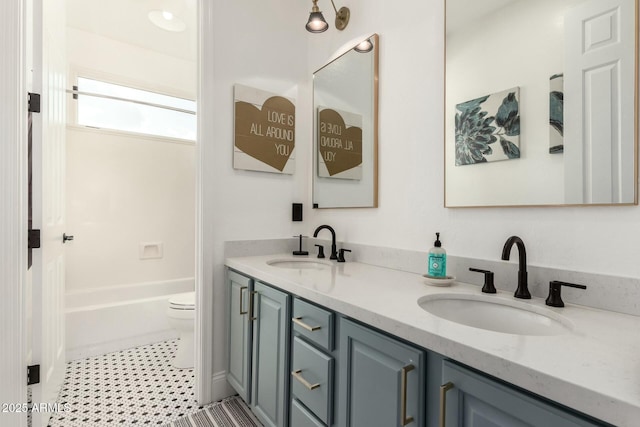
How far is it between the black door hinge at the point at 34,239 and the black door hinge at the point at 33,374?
1.74 feet

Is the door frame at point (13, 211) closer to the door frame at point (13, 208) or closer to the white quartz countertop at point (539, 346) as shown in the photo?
the door frame at point (13, 208)

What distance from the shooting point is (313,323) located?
1203 mm

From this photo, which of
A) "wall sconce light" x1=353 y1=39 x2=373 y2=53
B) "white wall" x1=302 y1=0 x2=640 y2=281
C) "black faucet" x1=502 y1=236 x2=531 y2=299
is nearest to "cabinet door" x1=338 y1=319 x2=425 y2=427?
"black faucet" x1=502 y1=236 x2=531 y2=299

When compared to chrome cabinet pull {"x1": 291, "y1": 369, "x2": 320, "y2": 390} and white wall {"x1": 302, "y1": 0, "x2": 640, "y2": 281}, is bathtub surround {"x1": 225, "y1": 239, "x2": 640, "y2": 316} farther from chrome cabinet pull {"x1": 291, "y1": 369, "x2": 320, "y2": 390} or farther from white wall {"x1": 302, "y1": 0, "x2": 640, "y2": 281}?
chrome cabinet pull {"x1": 291, "y1": 369, "x2": 320, "y2": 390}

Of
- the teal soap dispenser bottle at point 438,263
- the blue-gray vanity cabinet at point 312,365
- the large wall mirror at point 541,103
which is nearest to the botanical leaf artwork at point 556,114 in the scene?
the large wall mirror at point 541,103

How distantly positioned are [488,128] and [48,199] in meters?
2.08

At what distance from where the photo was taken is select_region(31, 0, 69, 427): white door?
1432 mm

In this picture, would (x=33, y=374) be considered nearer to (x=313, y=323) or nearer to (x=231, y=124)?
(x=313, y=323)

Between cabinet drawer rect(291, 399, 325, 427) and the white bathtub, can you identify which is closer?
cabinet drawer rect(291, 399, 325, 427)

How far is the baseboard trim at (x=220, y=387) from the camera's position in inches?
74.4

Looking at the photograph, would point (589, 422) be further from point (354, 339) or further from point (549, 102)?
point (549, 102)

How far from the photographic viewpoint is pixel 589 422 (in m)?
0.53

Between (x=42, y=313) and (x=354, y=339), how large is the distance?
1.47 m

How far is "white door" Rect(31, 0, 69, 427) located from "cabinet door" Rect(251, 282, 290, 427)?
96 cm
